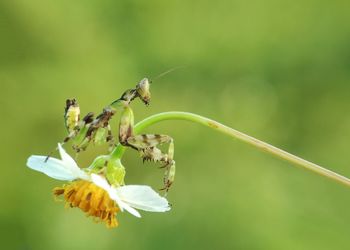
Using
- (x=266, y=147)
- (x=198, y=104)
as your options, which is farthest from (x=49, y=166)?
(x=198, y=104)

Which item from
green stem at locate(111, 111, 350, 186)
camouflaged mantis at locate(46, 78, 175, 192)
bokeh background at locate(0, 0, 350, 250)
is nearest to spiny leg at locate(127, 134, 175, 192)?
camouflaged mantis at locate(46, 78, 175, 192)

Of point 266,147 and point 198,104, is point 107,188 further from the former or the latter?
point 198,104

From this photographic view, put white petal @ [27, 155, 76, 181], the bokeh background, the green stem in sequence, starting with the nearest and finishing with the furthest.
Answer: the green stem
white petal @ [27, 155, 76, 181]
the bokeh background

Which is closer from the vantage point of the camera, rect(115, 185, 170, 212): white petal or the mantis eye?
rect(115, 185, 170, 212): white petal

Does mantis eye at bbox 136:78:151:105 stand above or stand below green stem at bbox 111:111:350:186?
above

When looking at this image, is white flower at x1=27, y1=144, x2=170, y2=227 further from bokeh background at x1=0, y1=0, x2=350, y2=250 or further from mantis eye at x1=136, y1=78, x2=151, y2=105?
bokeh background at x1=0, y1=0, x2=350, y2=250

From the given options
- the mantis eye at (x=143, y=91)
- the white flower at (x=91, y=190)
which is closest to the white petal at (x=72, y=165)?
the white flower at (x=91, y=190)
